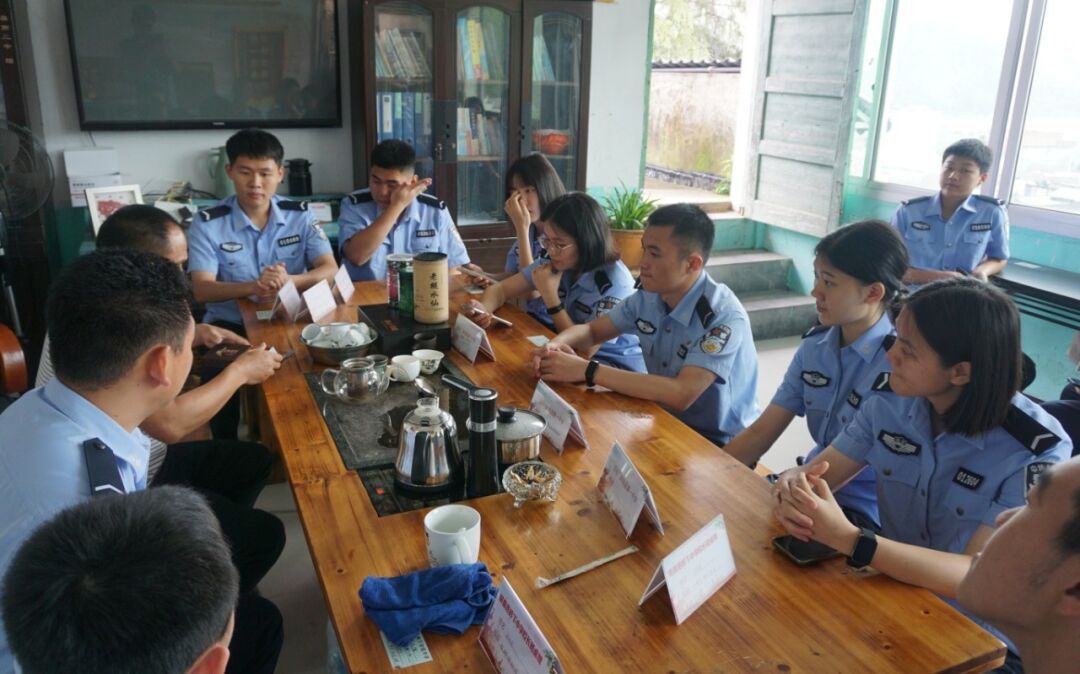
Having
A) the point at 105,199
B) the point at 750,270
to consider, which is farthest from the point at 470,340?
the point at 750,270

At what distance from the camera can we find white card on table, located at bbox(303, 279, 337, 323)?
238 cm

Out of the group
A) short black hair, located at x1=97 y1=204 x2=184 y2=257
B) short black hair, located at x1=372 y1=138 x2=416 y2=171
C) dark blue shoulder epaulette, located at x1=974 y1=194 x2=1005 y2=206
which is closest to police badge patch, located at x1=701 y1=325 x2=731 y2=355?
short black hair, located at x1=97 y1=204 x2=184 y2=257

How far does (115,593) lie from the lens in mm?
710

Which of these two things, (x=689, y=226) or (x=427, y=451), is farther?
(x=689, y=226)

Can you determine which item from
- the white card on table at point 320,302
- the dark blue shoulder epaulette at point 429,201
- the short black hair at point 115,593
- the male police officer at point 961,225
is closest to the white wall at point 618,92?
the dark blue shoulder epaulette at point 429,201

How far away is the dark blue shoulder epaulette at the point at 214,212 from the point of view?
9.26 ft

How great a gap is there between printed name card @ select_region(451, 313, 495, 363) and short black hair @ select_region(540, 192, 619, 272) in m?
0.53

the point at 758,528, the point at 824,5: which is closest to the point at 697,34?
the point at 824,5

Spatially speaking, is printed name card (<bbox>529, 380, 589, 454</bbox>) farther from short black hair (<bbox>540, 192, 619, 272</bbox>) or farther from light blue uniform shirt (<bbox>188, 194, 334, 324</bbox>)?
light blue uniform shirt (<bbox>188, 194, 334, 324</bbox>)

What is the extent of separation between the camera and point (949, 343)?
1.43 meters

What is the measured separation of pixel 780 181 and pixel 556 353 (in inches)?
140

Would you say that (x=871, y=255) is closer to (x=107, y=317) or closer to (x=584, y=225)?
(x=584, y=225)

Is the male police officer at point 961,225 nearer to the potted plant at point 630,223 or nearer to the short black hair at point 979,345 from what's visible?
the potted plant at point 630,223

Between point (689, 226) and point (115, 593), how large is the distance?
5.39 feet
